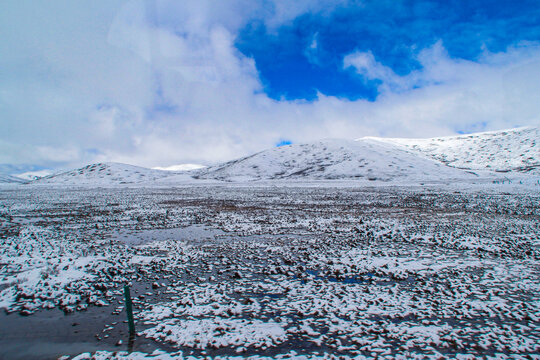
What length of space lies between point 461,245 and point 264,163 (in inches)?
6361

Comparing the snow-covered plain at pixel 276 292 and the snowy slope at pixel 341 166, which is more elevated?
the snowy slope at pixel 341 166

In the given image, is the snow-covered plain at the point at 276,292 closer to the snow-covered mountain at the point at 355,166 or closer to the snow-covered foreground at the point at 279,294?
the snow-covered foreground at the point at 279,294

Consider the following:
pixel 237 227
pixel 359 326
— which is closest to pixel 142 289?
pixel 359 326

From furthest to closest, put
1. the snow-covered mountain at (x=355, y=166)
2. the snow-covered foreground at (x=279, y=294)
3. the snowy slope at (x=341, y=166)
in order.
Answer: the snow-covered mountain at (x=355, y=166) → the snowy slope at (x=341, y=166) → the snow-covered foreground at (x=279, y=294)

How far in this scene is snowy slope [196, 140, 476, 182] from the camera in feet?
391

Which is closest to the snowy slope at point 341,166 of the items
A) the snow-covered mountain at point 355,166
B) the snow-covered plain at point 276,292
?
the snow-covered mountain at point 355,166

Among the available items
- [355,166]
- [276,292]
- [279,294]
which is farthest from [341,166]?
[279,294]

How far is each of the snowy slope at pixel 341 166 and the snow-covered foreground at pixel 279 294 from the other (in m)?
99.2

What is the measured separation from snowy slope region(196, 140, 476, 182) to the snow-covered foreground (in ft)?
325

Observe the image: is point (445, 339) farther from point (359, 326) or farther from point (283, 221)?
point (283, 221)

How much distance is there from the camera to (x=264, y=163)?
17625cm

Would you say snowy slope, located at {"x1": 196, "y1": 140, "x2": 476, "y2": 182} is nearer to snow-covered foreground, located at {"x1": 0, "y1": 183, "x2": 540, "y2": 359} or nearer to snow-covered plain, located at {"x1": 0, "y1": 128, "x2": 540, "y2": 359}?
snow-covered plain, located at {"x1": 0, "y1": 128, "x2": 540, "y2": 359}

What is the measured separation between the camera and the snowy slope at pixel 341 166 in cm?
11931

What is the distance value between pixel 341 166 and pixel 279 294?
139436 millimetres
